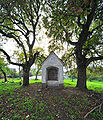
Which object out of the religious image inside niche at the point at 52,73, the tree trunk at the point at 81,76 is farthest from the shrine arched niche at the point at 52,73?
the tree trunk at the point at 81,76

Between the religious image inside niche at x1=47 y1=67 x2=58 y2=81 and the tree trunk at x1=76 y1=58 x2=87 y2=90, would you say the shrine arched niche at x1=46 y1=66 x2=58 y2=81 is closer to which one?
the religious image inside niche at x1=47 y1=67 x2=58 y2=81

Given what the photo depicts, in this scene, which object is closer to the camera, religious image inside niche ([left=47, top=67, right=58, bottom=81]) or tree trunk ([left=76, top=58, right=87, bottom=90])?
tree trunk ([left=76, top=58, right=87, bottom=90])

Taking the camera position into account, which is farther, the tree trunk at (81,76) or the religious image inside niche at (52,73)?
the religious image inside niche at (52,73)

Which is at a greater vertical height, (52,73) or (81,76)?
(52,73)

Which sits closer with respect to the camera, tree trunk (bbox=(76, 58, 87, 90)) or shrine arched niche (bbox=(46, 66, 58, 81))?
tree trunk (bbox=(76, 58, 87, 90))

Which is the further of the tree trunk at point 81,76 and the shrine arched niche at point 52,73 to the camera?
the shrine arched niche at point 52,73

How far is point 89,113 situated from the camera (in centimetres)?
403

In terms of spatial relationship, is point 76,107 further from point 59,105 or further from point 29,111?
point 29,111

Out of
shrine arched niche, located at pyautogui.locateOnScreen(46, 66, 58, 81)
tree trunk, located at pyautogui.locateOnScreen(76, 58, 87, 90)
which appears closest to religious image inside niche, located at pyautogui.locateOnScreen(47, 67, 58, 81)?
shrine arched niche, located at pyautogui.locateOnScreen(46, 66, 58, 81)

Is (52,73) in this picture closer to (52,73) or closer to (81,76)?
(52,73)

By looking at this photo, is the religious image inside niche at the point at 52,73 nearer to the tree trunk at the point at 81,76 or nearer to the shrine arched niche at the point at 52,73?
the shrine arched niche at the point at 52,73

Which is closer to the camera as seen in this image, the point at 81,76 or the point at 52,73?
the point at 81,76

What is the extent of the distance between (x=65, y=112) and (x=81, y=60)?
18.7 ft

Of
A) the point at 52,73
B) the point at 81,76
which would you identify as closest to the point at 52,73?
the point at 52,73
